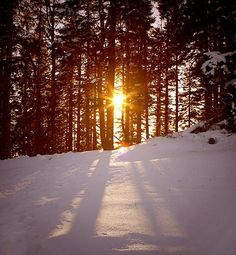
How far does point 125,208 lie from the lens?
17.3 feet

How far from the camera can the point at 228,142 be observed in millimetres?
11008

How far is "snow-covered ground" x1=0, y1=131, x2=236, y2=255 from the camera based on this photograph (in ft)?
12.9

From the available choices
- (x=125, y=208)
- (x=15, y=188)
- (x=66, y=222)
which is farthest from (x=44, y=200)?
(x=125, y=208)

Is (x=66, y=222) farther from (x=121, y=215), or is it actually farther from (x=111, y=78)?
(x=111, y=78)

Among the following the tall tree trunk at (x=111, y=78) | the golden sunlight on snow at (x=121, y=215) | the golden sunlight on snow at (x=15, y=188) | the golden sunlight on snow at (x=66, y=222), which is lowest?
the golden sunlight on snow at (x=15, y=188)

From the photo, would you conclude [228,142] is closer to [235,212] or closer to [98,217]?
[235,212]

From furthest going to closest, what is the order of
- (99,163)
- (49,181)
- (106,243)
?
(99,163) < (49,181) < (106,243)

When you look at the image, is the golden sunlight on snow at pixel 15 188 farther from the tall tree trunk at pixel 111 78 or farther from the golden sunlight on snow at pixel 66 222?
the tall tree trunk at pixel 111 78

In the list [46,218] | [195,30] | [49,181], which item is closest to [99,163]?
[49,181]

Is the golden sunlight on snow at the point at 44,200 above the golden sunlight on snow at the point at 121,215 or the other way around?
the other way around

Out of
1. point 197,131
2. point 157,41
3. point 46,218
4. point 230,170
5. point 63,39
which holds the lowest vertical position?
point 46,218

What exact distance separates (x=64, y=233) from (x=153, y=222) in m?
1.66

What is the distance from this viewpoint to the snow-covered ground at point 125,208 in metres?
3.93

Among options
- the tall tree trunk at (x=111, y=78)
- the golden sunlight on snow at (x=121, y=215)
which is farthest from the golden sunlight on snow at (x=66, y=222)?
the tall tree trunk at (x=111, y=78)
